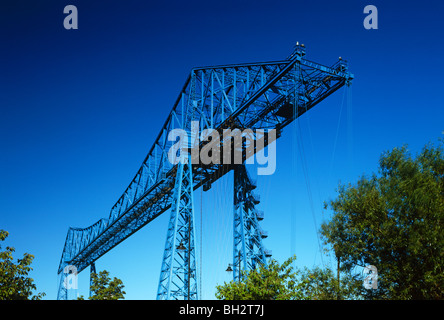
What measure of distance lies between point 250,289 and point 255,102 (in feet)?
44.4

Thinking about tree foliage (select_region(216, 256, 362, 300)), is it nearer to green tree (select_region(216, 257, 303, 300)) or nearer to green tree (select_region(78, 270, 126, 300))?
green tree (select_region(216, 257, 303, 300))

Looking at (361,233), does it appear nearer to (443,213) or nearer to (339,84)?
(443,213)

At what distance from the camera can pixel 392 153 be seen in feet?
62.8

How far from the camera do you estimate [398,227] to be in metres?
16.8

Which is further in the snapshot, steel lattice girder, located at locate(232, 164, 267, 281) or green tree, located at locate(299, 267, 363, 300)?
steel lattice girder, located at locate(232, 164, 267, 281)

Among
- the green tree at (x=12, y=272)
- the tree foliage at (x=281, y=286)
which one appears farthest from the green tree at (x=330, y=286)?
the green tree at (x=12, y=272)

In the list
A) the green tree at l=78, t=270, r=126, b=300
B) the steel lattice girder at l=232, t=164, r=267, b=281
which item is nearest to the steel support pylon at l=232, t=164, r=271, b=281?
the steel lattice girder at l=232, t=164, r=267, b=281

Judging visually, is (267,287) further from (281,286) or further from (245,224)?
(245,224)

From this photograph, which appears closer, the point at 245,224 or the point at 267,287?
the point at 267,287

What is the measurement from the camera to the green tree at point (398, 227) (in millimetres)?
15664

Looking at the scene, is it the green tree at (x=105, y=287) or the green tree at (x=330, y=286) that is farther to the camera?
the green tree at (x=105, y=287)

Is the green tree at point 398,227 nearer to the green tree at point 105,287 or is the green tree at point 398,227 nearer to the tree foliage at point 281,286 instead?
the tree foliage at point 281,286

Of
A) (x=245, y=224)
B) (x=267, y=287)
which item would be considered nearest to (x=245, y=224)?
(x=245, y=224)

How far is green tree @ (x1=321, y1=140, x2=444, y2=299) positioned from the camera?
51.4 feet
